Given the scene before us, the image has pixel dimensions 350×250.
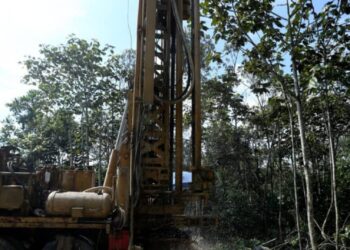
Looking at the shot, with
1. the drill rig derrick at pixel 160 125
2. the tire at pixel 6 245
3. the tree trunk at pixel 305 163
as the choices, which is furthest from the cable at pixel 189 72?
the tire at pixel 6 245

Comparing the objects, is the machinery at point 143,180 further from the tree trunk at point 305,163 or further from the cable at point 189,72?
the tree trunk at point 305,163

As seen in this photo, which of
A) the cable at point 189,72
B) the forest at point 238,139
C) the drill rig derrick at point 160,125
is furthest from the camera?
the forest at point 238,139

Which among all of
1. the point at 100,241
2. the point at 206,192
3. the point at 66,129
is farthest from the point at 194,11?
the point at 66,129

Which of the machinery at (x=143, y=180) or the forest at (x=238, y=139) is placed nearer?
the machinery at (x=143, y=180)

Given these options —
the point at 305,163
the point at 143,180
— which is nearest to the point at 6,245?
the point at 143,180

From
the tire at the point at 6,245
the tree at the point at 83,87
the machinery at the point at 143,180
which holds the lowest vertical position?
the tire at the point at 6,245

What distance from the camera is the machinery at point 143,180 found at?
20.9 ft

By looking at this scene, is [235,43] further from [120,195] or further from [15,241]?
[15,241]

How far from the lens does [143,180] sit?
6.77 meters

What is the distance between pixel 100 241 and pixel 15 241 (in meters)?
1.29

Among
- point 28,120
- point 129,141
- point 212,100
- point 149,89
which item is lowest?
point 129,141

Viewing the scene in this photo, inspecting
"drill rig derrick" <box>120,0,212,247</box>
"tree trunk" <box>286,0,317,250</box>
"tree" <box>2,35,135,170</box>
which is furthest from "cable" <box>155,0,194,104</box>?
"tree" <box>2,35,135,170</box>

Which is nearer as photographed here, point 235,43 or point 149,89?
point 149,89

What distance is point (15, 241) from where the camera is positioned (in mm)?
6480
